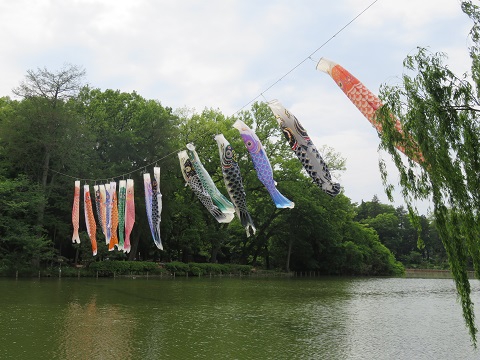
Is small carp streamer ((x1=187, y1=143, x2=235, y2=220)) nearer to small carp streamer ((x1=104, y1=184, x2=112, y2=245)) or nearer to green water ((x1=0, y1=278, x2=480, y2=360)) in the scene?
green water ((x1=0, y1=278, x2=480, y2=360))

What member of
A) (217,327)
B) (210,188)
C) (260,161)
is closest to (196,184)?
(210,188)

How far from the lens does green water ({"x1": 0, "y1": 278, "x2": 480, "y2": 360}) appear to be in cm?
995

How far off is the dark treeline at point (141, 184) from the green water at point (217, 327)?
9.38 meters

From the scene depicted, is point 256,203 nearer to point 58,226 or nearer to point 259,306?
point 58,226

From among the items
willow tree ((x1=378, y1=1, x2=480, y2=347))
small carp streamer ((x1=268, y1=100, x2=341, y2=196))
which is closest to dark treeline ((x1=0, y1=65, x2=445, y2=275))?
small carp streamer ((x1=268, y1=100, x2=341, y2=196))

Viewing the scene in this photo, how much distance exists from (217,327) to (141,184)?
22683 millimetres

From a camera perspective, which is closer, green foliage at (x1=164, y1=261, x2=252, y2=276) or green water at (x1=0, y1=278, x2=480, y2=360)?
green water at (x1=0, y1=278, x2=480, y2=360)

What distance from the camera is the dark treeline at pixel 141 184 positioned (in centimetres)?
2941

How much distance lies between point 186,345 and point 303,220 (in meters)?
31.5

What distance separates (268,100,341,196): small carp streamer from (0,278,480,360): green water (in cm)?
368

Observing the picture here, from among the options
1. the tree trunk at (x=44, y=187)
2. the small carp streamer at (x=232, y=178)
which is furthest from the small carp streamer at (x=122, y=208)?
the tree trunk at (x=44, y=187)

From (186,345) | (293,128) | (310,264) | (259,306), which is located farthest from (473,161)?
(310,264)

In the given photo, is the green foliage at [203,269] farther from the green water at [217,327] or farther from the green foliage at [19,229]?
the green water at [217,327]

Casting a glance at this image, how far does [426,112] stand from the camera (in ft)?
24.0
